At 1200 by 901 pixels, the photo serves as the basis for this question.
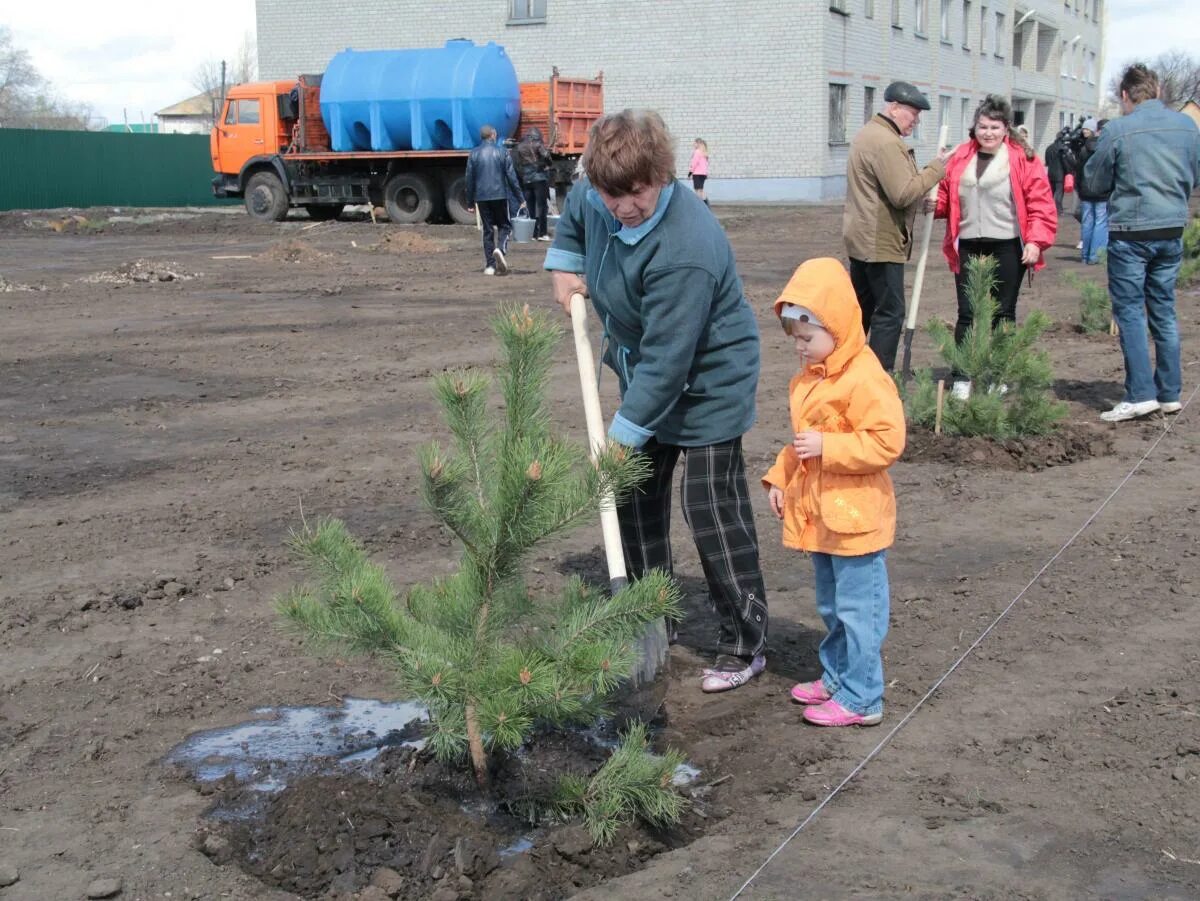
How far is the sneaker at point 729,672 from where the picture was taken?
425 centimetres

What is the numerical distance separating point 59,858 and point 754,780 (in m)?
1.80

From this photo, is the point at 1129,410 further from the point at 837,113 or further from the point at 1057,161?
the point at 837,113

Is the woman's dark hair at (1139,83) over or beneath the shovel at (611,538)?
over

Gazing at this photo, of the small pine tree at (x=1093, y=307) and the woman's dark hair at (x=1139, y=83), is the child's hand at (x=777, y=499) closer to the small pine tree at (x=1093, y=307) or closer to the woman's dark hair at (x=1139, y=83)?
the woman's dark hair at (x=1139, y=83)

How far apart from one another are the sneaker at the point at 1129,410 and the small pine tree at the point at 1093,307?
11.5 ft

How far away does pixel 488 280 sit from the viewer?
53.5 ft

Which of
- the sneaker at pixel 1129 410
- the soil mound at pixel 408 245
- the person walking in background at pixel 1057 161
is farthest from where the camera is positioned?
the person walking in background at pixel 1057 161

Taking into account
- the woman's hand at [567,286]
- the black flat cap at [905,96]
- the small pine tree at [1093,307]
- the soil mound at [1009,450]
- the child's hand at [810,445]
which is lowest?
the soil mound at [1009,450]

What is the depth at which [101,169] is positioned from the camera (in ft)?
129

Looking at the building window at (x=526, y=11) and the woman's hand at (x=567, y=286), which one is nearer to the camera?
the woman's hand at (x=567, y=286)

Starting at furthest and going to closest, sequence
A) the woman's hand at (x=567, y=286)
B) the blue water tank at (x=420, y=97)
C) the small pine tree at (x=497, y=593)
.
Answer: the blue water tank at (x=420, y=97), the woman's hand at (x=567, y=286), the small pine tree at (x=497, y=593)

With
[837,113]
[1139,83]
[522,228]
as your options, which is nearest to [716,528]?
[1139,83]

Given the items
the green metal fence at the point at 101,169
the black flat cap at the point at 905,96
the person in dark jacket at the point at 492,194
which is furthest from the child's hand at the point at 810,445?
the green metal fence at the point at 101,169

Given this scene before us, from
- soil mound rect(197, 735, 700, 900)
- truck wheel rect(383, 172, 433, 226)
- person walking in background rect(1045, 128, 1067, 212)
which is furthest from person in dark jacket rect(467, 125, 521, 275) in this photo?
soil mound rect(197, 735, 700, 900)
